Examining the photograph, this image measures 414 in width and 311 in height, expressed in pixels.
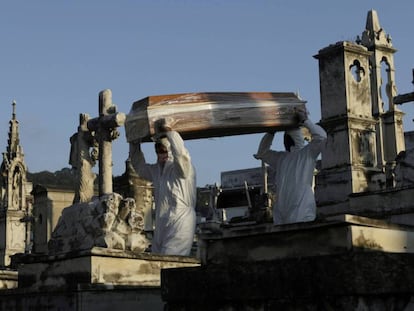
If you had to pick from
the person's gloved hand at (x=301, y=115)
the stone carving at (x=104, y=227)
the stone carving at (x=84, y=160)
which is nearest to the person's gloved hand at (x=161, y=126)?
the stone carving at (x=104, y=227)

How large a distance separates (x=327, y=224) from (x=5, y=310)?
5507mm

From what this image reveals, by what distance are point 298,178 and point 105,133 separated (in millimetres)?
2751

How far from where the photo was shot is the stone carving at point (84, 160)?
35.7 feet

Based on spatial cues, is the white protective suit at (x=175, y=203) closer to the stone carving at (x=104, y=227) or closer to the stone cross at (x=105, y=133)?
the stone carving at (x=104, y=227)

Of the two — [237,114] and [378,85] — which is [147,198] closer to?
[378,85]

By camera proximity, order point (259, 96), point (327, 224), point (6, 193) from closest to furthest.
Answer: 1. point (327, 224)
2. point (259, 96)
3. point (6, 193)

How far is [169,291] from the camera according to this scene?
623 centimetres

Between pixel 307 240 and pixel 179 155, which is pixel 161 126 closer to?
pixel 179 155

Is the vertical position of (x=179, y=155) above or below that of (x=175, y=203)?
above

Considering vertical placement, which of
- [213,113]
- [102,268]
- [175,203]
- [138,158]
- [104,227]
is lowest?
[102,268]

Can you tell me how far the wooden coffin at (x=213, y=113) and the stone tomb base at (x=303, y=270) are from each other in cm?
429

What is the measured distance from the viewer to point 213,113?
35.3 feet

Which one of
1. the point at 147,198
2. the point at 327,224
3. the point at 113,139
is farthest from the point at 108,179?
the point at 147,198

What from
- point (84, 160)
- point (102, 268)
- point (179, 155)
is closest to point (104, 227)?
point (102, 268)
